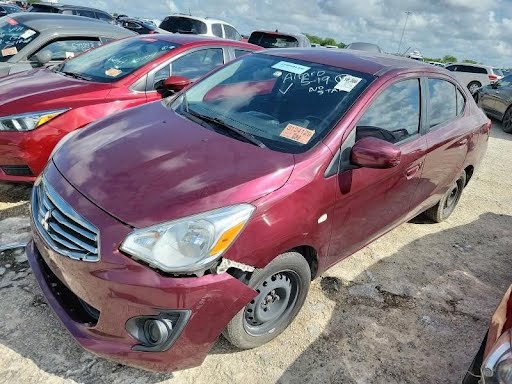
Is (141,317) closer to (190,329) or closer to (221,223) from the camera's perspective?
(190,329)

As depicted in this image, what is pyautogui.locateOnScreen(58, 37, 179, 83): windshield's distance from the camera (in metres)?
4.39

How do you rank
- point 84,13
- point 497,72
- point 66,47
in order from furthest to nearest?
1. point 497,72
2. point 84,13
3. point 66,47

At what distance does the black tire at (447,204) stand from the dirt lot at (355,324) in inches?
8.9

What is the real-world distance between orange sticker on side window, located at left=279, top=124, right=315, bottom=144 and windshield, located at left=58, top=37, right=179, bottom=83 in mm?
2357

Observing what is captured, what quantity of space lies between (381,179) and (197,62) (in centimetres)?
285

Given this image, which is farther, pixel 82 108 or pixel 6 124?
pixel 82 108

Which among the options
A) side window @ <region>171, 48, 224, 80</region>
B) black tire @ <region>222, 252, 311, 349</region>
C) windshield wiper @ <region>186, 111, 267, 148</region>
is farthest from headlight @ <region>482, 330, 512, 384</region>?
side window @ <region>171, 48, 224, 80</region>

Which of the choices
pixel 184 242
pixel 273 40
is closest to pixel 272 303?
pixel 184 242

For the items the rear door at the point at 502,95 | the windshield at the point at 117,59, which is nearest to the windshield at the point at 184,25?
the windshield at the point at 117,59

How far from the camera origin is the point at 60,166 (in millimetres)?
2508

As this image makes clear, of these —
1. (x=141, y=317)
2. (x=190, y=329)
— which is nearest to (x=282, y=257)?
(x=190, y=329)

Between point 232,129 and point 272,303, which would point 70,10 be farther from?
point 272,303

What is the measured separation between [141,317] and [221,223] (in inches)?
22.3

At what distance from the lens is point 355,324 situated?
2.94 m
